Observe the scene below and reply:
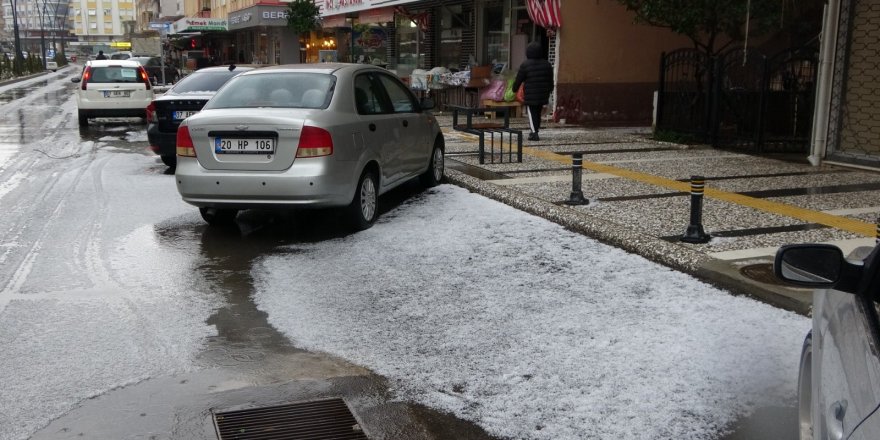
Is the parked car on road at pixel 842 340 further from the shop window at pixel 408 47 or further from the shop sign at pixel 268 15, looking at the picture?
the shop sign at pixel 268 15

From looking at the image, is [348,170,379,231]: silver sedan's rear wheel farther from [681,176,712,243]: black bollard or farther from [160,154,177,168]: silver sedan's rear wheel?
[160,154,177,168]: silver sedan's rear wheel

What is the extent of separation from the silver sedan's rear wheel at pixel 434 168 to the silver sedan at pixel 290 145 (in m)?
1.72

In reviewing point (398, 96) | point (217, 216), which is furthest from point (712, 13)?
point (217, 216)

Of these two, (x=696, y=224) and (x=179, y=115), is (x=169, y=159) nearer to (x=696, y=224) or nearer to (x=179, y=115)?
(x=179, y=115)

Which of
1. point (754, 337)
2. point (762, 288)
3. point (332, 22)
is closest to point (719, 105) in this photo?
point (762, 288)

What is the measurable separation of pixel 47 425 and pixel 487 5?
68.3ft

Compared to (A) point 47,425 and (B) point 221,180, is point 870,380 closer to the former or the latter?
(A) point 47,425

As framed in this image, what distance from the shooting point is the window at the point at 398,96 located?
9570 mm

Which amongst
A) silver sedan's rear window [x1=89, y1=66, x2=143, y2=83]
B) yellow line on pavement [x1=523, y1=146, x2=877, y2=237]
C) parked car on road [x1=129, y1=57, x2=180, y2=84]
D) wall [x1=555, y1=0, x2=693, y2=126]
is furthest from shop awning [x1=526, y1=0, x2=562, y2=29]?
parked car on road [x1=129, y1=57, x2=180, y2=84]

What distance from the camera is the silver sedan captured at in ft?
25.0

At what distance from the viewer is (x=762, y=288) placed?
6.02 m

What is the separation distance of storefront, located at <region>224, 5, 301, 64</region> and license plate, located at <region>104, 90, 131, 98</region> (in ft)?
56.9

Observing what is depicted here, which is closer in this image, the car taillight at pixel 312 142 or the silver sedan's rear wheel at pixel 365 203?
the car taillight at pixel 312 142

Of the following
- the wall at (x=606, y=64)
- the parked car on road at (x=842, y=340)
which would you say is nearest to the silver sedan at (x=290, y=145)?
the parked car on road at (x=842, y=340)
